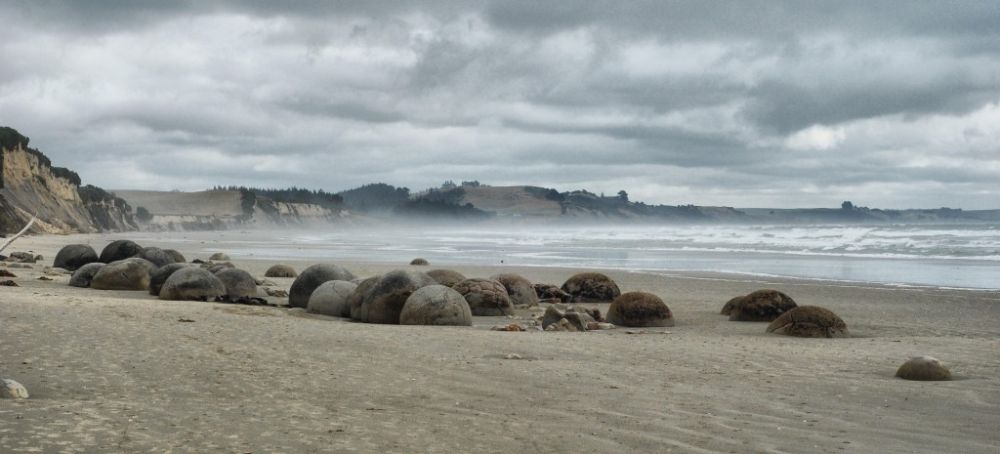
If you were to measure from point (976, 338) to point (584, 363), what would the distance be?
7.53m

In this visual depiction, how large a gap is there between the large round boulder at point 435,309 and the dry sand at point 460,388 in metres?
0.50

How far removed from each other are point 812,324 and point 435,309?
21.3ft

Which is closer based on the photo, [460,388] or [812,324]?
[460,388]

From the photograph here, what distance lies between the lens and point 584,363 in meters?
10.9

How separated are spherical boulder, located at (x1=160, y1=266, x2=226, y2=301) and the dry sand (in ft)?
10.1

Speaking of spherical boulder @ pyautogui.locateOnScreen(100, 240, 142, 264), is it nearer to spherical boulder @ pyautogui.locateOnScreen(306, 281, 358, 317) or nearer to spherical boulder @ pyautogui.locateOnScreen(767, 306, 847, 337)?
spherical boulder @ pyautogui.locateOnScreen(306, 281, 358, 317)

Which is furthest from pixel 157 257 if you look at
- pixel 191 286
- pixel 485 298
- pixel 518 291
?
pixel 485 298

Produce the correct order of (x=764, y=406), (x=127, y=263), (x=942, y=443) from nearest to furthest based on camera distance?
(x=942, y=443), (x=764, y=406), (x=127, y=263)

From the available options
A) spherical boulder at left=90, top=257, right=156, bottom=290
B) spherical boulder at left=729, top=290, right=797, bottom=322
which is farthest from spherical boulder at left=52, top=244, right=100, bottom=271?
spherical boulder at left=729, top=290, right=797, bottom=322

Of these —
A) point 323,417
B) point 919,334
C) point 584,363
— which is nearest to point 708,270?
point 919,334

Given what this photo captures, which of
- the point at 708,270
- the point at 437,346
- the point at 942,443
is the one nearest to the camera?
the point at 942,443

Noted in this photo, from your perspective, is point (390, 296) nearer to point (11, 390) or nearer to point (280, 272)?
point (11, 390)

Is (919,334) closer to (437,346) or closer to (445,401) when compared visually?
(437,346)

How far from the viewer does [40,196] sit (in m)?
79.1
